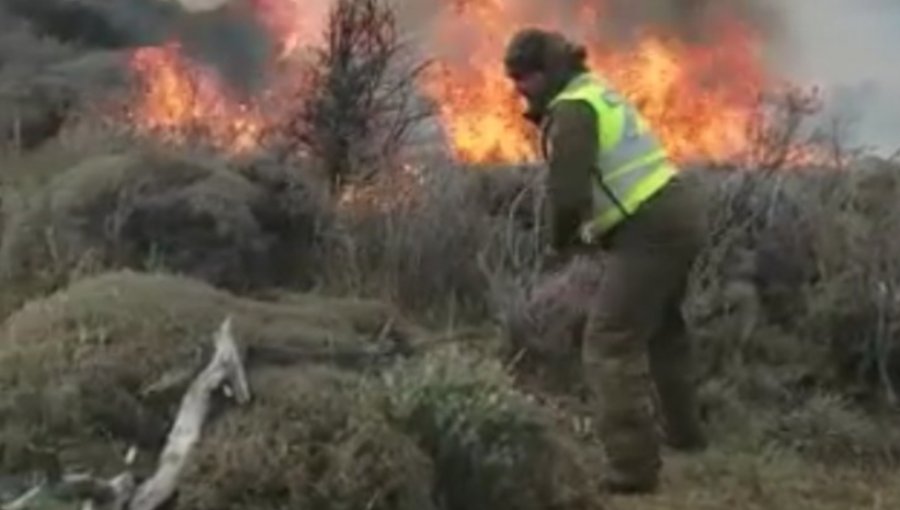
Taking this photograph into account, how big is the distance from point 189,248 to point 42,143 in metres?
4.21

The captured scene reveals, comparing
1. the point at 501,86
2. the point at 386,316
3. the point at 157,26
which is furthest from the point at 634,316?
the point at 157,26

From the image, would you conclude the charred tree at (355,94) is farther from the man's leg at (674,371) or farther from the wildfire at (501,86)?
the man's leg at (674,371)

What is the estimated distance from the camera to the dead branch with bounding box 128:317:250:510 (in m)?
6.93

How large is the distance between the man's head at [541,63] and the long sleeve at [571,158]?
0.14 m

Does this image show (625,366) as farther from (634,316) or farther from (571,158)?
(571,158)

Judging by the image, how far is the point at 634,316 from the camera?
324 inches

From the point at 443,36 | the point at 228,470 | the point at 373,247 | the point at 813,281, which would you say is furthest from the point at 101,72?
the point at 228,470

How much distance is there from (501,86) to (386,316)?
22.5ft

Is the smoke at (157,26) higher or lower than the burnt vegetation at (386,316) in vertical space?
higher

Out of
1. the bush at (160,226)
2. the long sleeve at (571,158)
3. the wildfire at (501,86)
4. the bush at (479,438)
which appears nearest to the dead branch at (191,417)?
the bush at (479,438)

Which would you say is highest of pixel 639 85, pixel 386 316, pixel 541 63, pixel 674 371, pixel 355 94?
pixel 541 63

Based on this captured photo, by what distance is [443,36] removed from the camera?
58.1 ft

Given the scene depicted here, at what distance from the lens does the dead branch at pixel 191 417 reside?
6934 millimetres

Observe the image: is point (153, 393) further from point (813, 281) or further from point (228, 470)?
point (813, 281)
